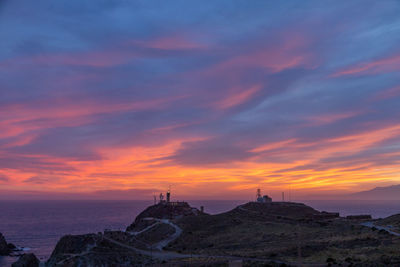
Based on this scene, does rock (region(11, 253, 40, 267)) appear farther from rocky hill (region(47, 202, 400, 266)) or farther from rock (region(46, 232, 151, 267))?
rock (region(46, 232, 151, 267))

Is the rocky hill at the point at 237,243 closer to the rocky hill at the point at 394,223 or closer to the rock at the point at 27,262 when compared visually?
the rocky hill at the point at 394,223

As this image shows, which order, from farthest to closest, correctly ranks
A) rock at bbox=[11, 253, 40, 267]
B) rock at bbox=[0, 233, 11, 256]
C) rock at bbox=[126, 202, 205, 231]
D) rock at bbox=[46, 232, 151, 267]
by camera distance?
rock at bbox=[126, 202, 205, 231], rock at bbox=[0, 233, 11, 256], rock at bbox=[11, 253, 40, 267], rock at bbox=[46, 232, 151, 267]

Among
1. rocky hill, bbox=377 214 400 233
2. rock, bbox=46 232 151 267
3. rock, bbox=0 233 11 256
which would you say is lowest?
rock, bbox=0 233 11 256

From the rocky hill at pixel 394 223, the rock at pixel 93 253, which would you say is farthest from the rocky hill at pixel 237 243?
the rocky hill at pixel 394 223

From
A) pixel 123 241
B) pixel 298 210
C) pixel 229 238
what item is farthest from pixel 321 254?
pixel 298 210

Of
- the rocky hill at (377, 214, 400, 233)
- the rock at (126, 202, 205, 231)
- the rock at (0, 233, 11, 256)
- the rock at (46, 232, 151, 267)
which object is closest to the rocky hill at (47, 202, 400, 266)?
the rock at (46, 232, 151, 267)

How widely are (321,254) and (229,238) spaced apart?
34.2 meters

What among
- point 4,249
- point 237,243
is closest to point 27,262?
point 4,249

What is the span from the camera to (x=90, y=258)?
6488 cm

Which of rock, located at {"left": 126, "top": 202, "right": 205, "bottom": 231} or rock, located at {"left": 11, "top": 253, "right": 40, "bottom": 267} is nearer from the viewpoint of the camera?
rock, located at {"left": 11, "top": 253, "right": 40, "bottom": 267}

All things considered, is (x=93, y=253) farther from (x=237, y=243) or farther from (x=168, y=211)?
(x=168, y=211)

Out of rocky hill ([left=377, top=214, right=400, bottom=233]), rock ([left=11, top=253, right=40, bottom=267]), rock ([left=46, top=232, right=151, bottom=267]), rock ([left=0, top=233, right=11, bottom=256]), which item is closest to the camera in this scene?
rock ([left=46, top=232, right=151, bottom=267])

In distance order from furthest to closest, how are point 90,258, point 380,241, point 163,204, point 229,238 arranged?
1. point 163,204
2. point 229,238
3. point 90,258
4. point 380,241

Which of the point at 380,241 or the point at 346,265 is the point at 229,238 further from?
the point at 346,265
